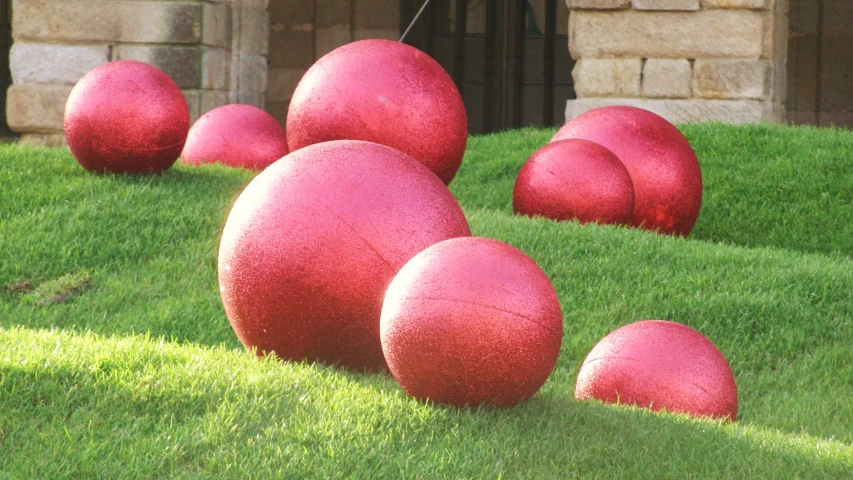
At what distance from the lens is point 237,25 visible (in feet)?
39.8

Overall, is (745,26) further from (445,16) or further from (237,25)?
(445,16)

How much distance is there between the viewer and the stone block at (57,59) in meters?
11.4

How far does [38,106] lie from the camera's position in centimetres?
1156

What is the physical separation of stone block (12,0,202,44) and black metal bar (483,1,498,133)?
6.53 metres

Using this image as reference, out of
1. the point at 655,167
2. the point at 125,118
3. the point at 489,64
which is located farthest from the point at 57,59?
the point at 489,64

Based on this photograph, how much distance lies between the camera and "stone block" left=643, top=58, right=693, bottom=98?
11.1 meters

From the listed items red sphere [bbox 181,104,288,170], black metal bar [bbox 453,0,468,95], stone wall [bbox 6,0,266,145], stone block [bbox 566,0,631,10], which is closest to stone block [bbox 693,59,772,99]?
stone block [bbox 566,0,631,10]

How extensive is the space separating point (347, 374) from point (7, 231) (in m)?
3.58

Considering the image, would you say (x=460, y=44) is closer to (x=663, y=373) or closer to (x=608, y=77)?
(x=608, y=77)

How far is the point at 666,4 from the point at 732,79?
3.35 feet

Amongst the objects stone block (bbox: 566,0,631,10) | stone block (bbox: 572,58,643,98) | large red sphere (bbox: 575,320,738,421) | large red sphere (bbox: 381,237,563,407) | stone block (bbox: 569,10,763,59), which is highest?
stone block (bbox: 566,0,631,10)

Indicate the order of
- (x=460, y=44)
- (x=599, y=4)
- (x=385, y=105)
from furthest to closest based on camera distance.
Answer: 1. (x=460, y=44)
2. (x=599, y=4)
3. (x=385, y=105)

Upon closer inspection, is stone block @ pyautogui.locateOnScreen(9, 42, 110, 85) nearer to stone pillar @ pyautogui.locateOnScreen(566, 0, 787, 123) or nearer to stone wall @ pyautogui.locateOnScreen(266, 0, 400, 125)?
stone pillar @ pyautogui.locateOnScreen(566, 0, 787, 123)

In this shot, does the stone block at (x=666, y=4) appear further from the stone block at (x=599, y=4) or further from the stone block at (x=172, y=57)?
the stone block at (x=172, y=57)
